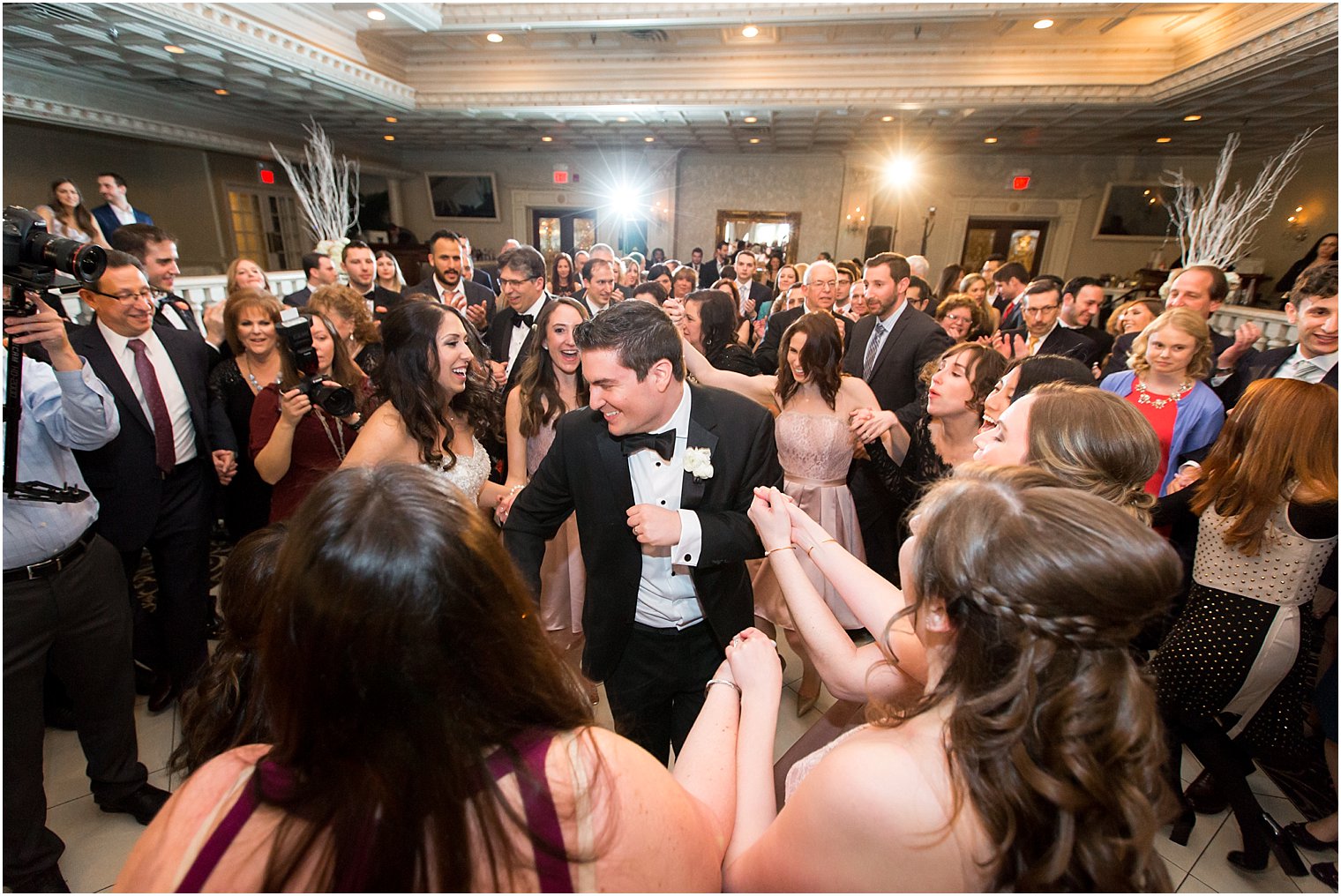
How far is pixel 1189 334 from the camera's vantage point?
8.57 ft

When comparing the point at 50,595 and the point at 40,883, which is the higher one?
the point at 50,595

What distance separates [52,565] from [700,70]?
9.38 m

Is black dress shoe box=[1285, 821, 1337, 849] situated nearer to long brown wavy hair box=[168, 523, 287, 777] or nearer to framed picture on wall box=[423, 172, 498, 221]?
long brown wavy hair box=[168, 523, 287, 777]

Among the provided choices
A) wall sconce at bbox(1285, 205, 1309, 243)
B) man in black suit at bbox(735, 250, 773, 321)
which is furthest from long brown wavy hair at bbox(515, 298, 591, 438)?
wall sconce at bbox(1285, 205, 1309, 243)

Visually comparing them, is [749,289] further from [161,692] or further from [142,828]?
[142,828]

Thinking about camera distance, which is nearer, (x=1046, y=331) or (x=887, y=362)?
(x=887, y=362)

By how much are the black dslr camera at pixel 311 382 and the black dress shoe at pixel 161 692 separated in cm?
155

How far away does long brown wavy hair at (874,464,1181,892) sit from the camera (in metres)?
0.75

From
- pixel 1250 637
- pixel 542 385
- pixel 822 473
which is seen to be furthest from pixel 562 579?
pixel 1250 637

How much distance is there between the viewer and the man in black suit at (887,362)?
3117 millimetres

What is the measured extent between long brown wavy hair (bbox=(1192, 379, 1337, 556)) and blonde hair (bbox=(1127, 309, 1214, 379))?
86 cm

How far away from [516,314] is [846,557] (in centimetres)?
304

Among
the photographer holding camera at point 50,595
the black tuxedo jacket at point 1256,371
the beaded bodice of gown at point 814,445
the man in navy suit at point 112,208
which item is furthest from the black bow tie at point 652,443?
the man in navy suit at point 112,208

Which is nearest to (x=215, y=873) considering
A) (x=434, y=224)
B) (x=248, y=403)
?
(x=248, y=403)
